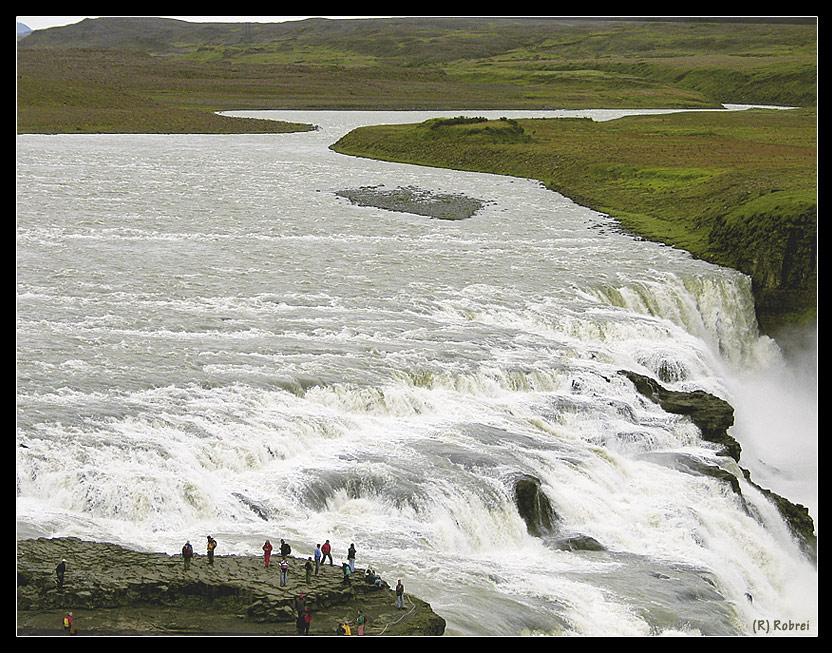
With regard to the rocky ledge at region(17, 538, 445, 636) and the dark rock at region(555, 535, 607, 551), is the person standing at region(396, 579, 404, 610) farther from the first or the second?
the dark rock at region(555, 535, 607, 551)

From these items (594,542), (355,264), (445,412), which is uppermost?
(355,264)

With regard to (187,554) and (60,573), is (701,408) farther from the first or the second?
(60,573)

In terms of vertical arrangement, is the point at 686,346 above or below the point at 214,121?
below

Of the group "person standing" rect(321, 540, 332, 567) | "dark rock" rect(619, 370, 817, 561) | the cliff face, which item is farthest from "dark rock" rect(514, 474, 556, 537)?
the cliff face

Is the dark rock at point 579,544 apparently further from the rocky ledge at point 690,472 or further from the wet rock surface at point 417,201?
the wet rock surface at point 417,201

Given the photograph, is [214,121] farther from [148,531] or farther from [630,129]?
[148,531]

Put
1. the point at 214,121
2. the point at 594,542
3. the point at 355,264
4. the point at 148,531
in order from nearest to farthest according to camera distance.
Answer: the point at 148,531, the point at 594,542, the point at 355,264, the point at 214,121
